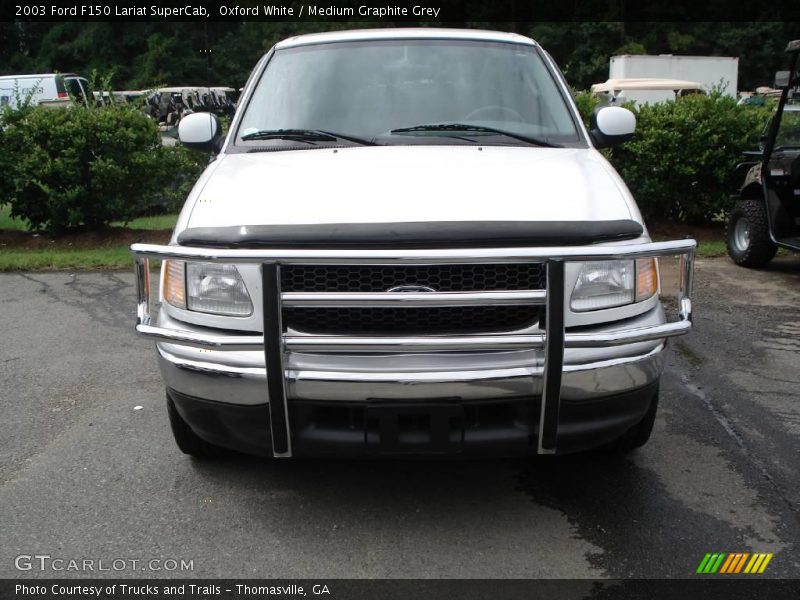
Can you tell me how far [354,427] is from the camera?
8.88 feet

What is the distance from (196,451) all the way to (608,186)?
211 cm

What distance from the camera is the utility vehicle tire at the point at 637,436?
11.2ft

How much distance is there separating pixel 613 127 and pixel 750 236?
163 inches

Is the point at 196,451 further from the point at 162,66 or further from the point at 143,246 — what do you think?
the point at 162,66

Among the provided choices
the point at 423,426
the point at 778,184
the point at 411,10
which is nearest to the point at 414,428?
the point at 423,426

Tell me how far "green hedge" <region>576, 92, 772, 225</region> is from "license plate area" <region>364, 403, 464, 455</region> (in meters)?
7.08

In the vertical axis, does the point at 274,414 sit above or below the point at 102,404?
above

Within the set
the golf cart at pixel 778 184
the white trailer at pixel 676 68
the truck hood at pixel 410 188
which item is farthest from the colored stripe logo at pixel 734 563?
the white trailer at pixel 676 68

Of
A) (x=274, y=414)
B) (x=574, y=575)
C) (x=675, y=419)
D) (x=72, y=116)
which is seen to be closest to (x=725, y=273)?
(x=675, y=419)

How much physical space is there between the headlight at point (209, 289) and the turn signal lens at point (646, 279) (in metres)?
1.40

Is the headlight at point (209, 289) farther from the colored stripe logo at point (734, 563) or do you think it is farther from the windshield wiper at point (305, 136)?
the colored stripe logo at point (734, 563)

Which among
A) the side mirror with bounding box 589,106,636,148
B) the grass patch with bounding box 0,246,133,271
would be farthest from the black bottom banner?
the grass patch with bounding box 0,246,133,271

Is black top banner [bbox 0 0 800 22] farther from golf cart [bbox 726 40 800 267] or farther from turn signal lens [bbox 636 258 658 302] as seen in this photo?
turn signal lens [bbox 636 258 658 302]

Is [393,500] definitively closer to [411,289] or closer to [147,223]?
[411,289]
